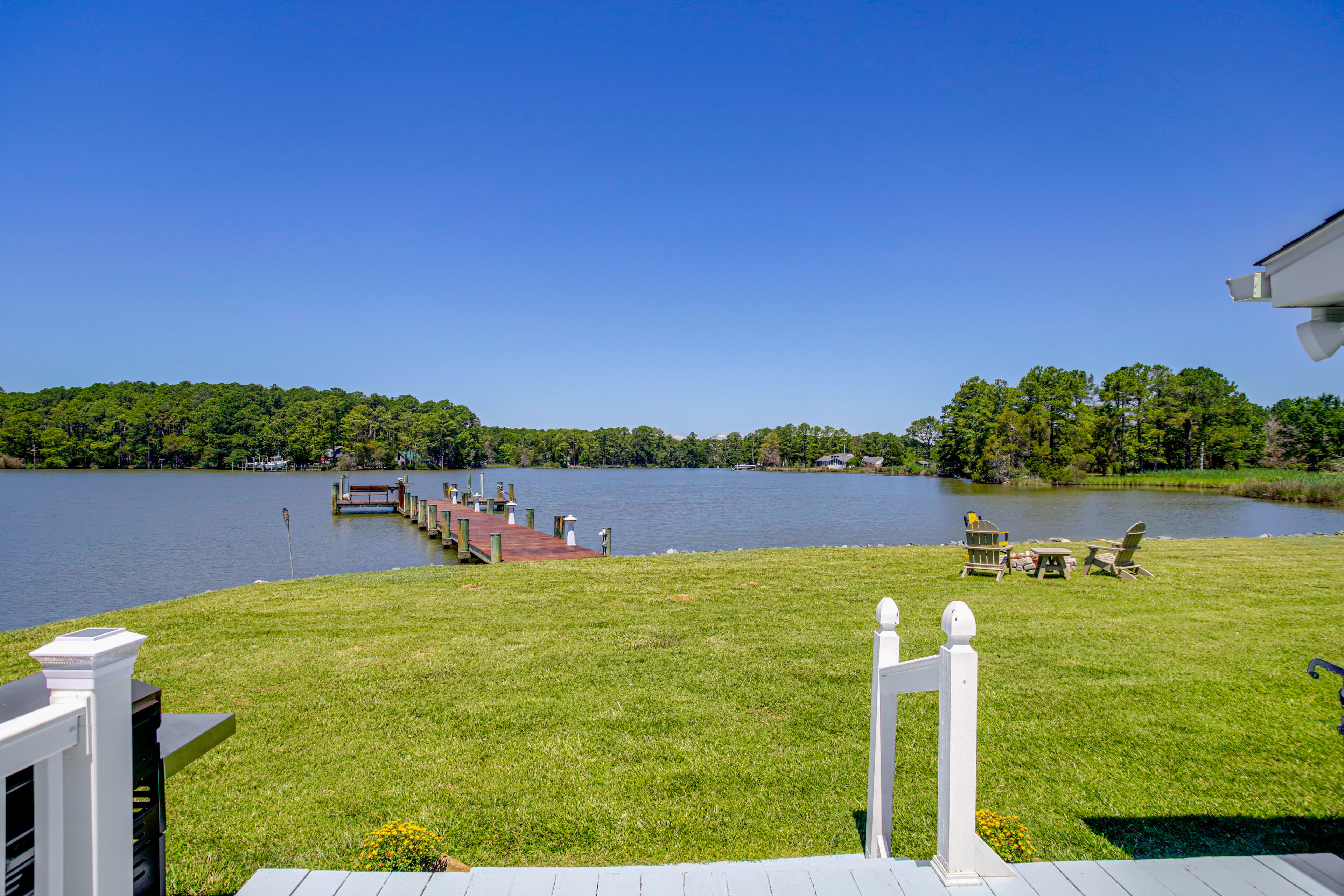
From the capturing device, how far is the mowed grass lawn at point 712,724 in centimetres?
338

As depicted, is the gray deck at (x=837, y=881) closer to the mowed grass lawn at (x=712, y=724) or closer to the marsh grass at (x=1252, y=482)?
the mowed grass lawn at (x=712, y=724)

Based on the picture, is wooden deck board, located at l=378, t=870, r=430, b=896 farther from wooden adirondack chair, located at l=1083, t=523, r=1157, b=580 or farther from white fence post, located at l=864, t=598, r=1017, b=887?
wooden adirondack chair, located at l=1083, t=523, r=1157, b=580

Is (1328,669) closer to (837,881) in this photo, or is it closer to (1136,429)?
(837,881)

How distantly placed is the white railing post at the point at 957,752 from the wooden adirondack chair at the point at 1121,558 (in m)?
9.67

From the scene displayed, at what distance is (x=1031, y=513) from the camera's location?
33688mm

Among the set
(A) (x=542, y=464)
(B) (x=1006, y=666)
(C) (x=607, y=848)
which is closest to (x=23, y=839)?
(C) (x=607, y=848)

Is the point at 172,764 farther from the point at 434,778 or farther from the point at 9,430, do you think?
the point at 9,430

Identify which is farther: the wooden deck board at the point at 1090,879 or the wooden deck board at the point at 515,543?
the wooden deck board at the point at 515,543

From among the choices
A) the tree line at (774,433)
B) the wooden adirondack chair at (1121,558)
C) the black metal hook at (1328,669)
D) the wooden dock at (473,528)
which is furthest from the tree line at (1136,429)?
the black metal hook at (1328,669)

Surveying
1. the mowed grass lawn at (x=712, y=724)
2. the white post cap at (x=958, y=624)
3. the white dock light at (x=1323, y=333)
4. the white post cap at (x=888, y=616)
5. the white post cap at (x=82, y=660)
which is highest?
the white dock light at (x=1323, y=333)

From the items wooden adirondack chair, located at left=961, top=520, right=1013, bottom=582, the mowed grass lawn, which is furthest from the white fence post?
wooden adirondack chair, located at left=961, top=520, right=1013, bottom=582

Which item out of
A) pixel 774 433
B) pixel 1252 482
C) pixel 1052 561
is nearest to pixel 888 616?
pixel 1052 561

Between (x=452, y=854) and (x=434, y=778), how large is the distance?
90 cm

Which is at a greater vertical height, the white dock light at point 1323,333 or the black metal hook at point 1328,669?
the white dock light at point 1323,333
